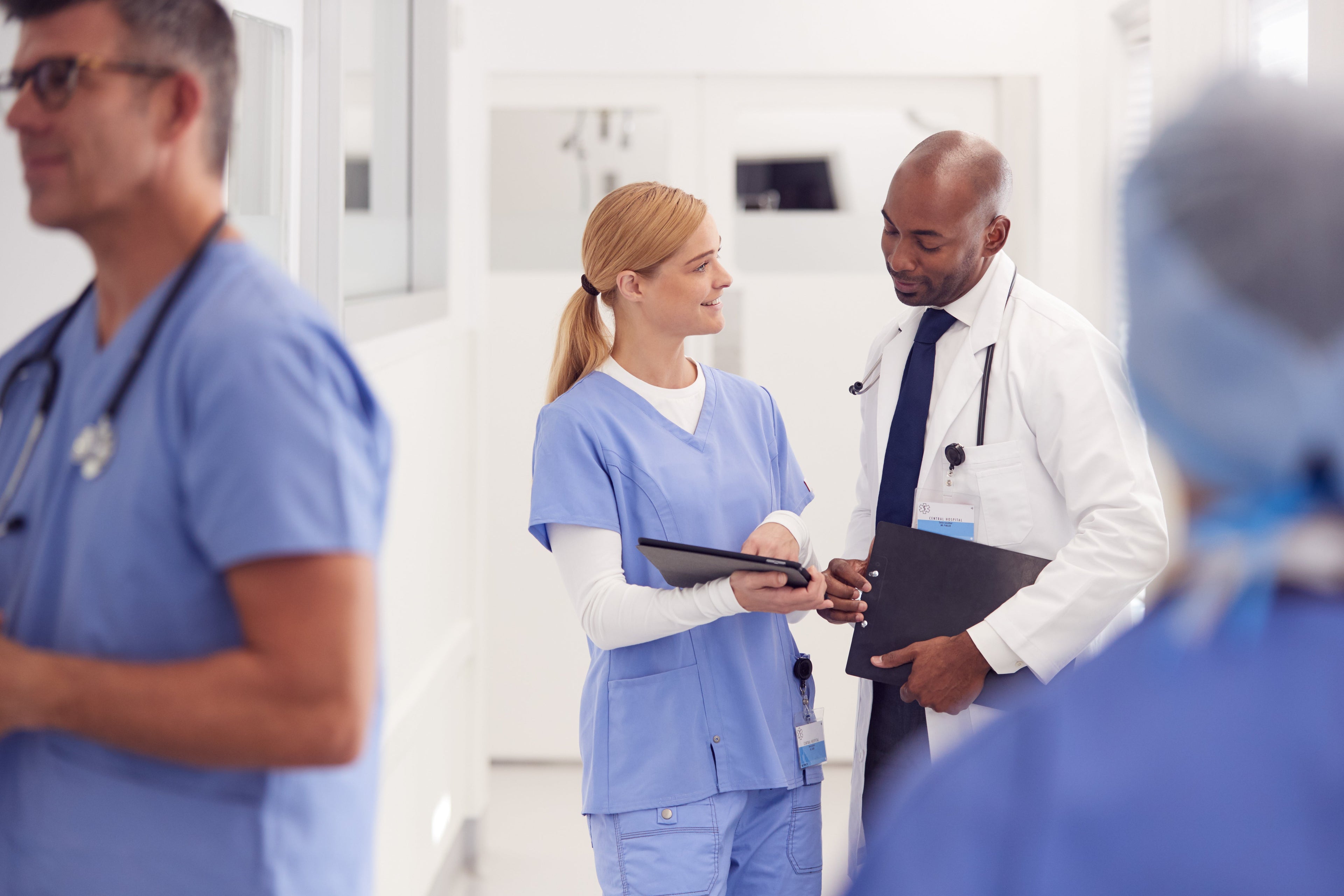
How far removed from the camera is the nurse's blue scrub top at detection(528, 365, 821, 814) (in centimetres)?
167

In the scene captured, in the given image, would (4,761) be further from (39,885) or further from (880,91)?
(880,91)

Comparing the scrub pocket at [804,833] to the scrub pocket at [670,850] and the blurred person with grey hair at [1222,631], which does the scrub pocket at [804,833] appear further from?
the blurred person with grey hair at [1222,631]

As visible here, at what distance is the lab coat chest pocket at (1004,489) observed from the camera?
5.90 ft

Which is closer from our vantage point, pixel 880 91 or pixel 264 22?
pixel 264 22

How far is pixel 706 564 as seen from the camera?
154 cm

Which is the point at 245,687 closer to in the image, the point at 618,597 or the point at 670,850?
the point at 618,597

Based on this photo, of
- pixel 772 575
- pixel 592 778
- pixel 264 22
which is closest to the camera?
pixel 772 575

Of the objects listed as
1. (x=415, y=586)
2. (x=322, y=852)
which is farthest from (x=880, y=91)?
(x=322, y=852)

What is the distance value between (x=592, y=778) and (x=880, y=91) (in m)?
2.80

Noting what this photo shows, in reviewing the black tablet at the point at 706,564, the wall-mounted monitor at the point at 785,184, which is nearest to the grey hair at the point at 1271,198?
the black tablet at the point at 706,564

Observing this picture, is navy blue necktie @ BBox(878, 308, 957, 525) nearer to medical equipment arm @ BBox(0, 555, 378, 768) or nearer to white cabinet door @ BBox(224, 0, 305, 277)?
white cabinet door @ BBox(224, 0, 305, 277)

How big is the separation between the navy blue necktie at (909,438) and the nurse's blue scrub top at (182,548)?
46.7 inches

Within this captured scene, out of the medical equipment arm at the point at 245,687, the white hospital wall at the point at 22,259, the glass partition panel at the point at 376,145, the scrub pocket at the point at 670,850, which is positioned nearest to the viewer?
the medical equipment arm at the point at 245,687

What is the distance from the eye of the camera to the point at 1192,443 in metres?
0.54
